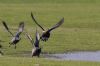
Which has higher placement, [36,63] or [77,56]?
[36,63]

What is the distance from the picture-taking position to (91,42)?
34.8m

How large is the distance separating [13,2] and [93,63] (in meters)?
65.3

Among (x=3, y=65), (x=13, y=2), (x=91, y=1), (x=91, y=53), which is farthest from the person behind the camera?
(x=91, y=1)

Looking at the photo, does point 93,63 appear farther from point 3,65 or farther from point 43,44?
point 43,44

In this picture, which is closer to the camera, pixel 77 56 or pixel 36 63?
pixel 36 63

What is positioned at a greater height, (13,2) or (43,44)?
(43,44)

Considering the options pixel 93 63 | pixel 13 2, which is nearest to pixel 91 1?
pixel 13 2

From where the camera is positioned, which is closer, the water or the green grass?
the green grass

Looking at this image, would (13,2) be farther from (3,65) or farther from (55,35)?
(3,65)

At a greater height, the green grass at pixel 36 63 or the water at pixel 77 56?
the green grass at pixel 36 63

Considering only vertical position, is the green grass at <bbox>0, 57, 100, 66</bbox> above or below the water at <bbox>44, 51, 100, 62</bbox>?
above

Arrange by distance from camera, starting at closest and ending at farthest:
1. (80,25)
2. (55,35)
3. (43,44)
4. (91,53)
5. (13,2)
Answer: (91,53), (43,44), (55,35), (80,25), (13,2)

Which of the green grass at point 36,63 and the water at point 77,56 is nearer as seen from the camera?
the green grass at point 36,63

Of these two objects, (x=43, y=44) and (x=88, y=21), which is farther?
(x=88, y=21)
